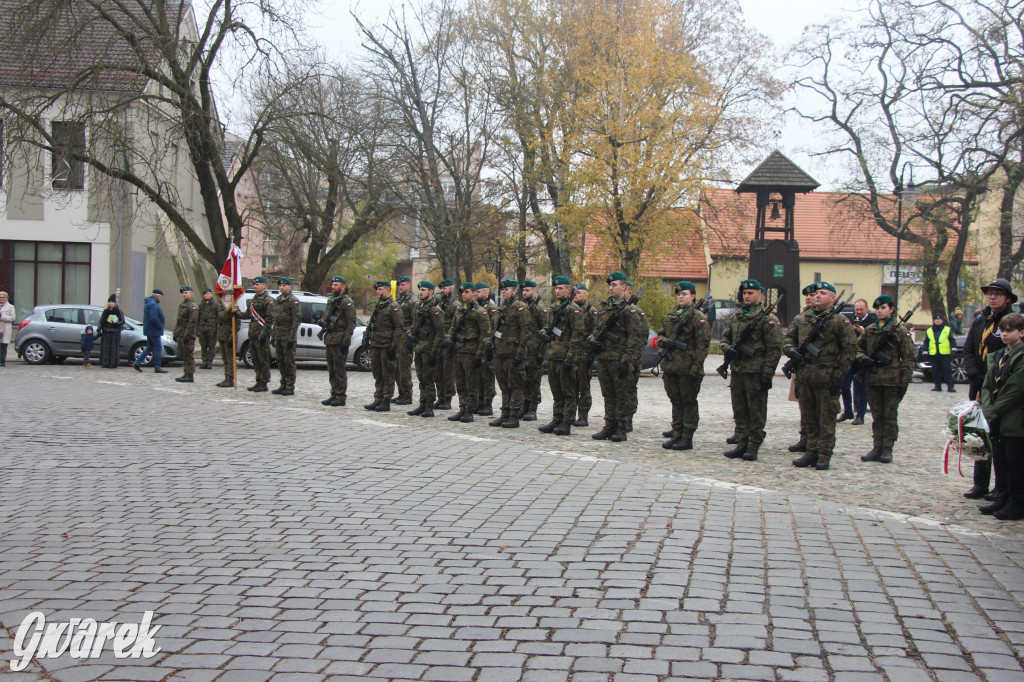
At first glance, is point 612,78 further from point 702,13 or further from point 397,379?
point 397,379

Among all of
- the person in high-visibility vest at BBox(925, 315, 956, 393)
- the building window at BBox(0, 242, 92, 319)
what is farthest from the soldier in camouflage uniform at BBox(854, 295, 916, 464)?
the building window at BBox(0, 242, 92, 319)

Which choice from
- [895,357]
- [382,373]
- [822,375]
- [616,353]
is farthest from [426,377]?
[895,357]

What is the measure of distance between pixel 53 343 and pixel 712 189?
65.2 feet

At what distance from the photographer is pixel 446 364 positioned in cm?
1427

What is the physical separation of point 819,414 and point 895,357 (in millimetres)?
1522

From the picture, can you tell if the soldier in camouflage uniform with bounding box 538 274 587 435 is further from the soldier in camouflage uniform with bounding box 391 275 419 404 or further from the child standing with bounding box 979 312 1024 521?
the child standing with bounding box 979 312 1024 521

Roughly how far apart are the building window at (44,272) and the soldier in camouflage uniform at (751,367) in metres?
28.3

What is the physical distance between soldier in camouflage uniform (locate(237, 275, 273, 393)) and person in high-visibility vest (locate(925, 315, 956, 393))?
1443 cm

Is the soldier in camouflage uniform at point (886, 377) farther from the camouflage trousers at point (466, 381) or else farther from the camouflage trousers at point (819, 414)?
the camouflage trousers at point (466, 381)

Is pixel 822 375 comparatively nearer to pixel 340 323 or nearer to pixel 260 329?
pixel 340 323

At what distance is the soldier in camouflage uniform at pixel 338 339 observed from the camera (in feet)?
48.1

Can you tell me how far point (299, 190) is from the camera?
109 feet

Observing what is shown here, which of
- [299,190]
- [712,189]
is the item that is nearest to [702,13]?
[712,189]

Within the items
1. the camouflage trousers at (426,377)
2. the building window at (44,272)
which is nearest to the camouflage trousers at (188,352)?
the camouflage trousers at (426,377)
